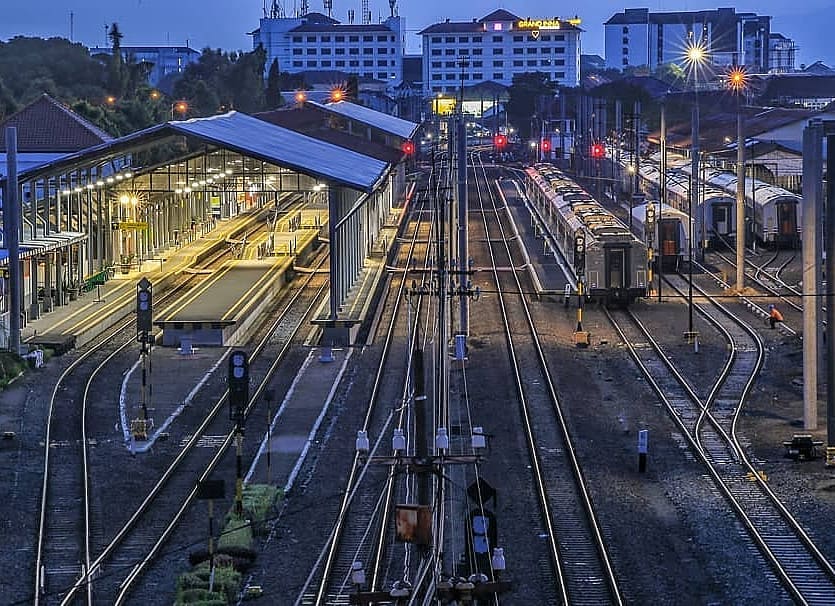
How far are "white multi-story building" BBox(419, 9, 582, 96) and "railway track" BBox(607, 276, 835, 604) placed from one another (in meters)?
134

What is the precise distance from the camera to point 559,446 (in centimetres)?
1980

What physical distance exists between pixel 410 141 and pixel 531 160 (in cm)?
2896

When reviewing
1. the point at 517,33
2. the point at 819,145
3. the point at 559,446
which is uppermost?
the point at 517,33

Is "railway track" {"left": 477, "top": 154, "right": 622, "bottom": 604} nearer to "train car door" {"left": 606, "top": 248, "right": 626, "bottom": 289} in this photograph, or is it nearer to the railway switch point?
the railway switch point

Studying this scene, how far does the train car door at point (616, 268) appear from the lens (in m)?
33.0

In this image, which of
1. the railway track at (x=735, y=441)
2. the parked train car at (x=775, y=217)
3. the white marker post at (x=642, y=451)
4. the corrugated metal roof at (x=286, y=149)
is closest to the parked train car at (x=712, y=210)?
the parked train car at (x=775, y=217)

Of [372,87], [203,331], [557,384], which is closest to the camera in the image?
[557,384]

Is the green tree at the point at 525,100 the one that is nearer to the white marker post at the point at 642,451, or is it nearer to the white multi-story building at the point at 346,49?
the white multi-story building at the point at 346,49

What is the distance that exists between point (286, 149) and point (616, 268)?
8.24 m

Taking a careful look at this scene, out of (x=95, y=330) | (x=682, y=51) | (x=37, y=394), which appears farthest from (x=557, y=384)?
(x=682, y=51)

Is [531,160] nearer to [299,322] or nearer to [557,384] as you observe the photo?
[299,322]

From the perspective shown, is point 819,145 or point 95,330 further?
point 95,330

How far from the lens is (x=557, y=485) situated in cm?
1767

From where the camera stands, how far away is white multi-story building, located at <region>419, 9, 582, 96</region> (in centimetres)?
16375
